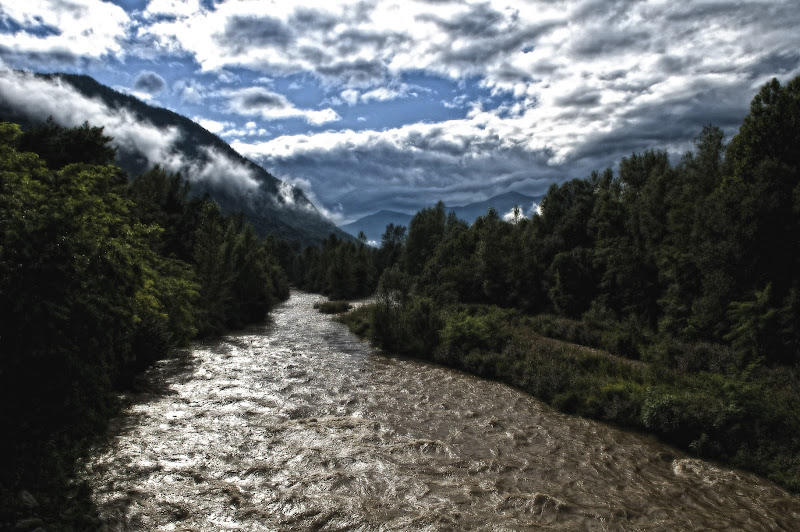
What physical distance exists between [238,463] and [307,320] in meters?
38.8

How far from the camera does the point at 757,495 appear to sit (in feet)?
42.3

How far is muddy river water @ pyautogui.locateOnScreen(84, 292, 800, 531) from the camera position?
10625 mm

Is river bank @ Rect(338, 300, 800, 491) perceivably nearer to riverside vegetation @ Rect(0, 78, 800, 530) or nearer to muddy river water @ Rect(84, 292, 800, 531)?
riverside vegetation @ Rect(0, 78, 800, 530)

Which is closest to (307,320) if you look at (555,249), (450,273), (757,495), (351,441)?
(450,273)

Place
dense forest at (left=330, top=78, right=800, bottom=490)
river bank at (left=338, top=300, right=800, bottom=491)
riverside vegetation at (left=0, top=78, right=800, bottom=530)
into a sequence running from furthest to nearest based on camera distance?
dense forest at (left=330, top=78, right=800, bottom=490)
river bank at (left=338, top=300, right=800, bottom=491)
riverside vegetation at (left=0, top=78, right=800, bottom=530)

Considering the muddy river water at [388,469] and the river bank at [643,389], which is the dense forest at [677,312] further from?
the muddy river water at [388,469]

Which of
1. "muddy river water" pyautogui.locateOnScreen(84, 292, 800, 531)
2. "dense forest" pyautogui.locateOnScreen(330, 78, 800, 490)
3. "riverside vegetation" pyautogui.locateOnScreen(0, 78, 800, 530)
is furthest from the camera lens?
"dense forest" pyautogui.locateOnScreen(330, 78, 800, 490)

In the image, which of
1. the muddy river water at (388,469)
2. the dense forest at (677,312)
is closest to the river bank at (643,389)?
the dense forest at (677,312)

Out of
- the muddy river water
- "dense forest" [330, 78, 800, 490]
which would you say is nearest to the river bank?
"dense forest" [330, 78, 800, 490]

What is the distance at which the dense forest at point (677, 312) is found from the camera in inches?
656

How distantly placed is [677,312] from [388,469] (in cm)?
2890

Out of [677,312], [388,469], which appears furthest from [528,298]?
[388,469]

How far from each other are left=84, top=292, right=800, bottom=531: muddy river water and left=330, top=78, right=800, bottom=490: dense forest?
174 centimetres

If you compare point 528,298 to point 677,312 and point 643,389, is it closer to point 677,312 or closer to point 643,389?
point 677,312
